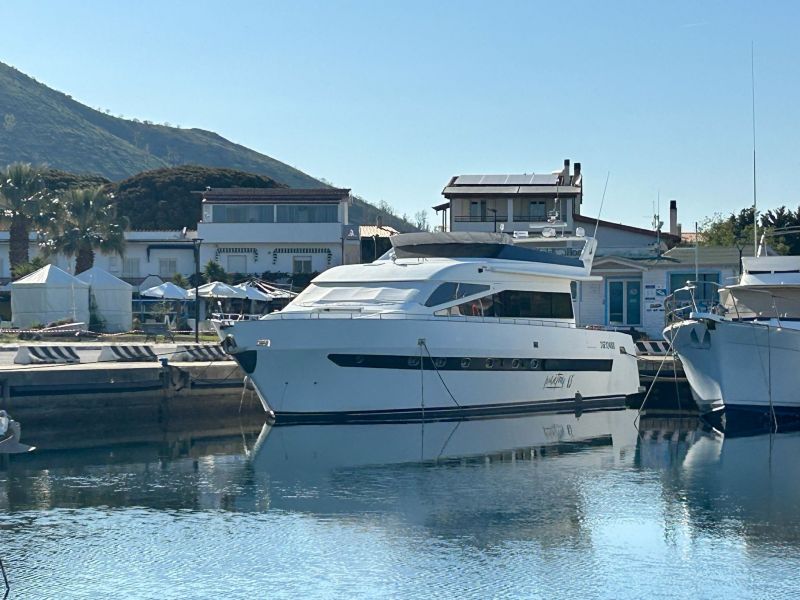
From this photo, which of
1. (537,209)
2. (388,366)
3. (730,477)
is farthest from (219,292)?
(730,477)

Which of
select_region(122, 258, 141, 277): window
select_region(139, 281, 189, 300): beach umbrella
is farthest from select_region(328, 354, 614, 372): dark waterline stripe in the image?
select_region(122, 258, 141, 277): window

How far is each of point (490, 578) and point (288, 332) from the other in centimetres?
1228

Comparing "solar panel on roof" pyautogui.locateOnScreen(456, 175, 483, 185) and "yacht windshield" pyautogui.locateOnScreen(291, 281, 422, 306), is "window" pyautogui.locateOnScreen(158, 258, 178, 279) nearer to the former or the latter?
"solar panel on roof" pyautogui.locateOnScreen(456, 175, 483, 185)

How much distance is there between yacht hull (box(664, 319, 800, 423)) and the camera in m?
29.4

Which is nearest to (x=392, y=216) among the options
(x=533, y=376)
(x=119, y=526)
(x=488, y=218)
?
(x=488, y=218)

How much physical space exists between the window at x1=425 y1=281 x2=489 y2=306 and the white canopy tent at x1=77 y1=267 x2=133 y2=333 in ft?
72.7

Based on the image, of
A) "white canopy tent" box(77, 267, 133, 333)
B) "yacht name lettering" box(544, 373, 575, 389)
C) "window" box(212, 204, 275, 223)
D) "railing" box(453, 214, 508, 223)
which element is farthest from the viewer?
"window" box(212, 204, 275, 223)

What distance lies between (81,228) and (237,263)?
1033 cm

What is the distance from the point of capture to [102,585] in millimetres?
15609

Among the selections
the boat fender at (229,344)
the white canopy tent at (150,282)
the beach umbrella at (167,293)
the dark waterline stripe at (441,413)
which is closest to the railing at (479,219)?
the beach umbrella at (167,293)

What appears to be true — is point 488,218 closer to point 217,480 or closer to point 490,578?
point 217,480

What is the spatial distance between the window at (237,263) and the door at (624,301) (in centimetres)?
2367

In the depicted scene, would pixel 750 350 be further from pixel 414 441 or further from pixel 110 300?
pixel 110 300

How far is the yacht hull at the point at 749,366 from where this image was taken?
29422mm
